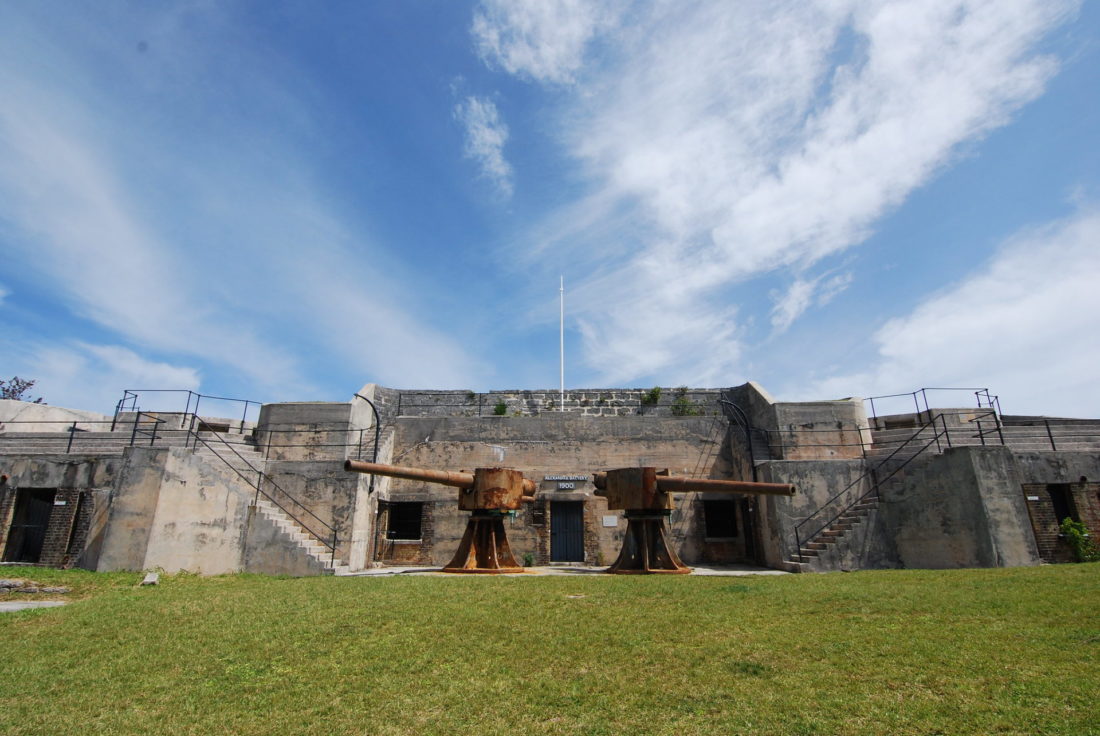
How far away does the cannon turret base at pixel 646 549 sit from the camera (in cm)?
1333

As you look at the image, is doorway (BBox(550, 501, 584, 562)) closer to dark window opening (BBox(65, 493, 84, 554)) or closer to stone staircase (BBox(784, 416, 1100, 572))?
stone staircase (BBox(784, 416, 1100, 572))

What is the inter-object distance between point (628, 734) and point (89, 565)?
14.2 meters

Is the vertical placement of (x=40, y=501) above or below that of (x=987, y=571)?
above

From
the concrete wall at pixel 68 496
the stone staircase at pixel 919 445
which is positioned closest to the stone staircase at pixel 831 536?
the stone staircase at pixel 919 445

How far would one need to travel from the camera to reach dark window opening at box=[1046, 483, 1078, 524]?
13031mm

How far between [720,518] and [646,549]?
4.89m

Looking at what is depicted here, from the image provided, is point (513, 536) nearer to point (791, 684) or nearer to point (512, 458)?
point (512, 458)

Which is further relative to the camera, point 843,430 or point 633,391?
point 633,391

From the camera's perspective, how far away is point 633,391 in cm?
2197

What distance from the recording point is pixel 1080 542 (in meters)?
12.5

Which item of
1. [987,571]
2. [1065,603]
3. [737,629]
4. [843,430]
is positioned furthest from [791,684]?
[843,430]

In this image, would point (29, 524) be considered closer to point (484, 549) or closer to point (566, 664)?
point (484, 549)

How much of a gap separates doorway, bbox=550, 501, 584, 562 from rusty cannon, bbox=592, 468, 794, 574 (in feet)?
10.6

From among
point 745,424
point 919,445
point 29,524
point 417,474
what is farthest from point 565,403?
point 29,524
